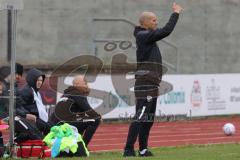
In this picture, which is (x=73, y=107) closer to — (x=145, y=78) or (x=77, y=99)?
(x=77, y=99)

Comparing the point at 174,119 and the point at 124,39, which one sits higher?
the point at 124,39

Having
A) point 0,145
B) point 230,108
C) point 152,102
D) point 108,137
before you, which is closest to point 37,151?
point 0,145

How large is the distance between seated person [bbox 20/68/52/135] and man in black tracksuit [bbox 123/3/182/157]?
165cm

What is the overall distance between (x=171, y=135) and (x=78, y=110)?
18.7 ft

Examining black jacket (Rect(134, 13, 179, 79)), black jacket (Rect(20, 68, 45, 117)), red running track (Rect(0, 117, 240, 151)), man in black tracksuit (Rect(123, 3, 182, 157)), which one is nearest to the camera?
black jacket (Rect(134, 13, 179, 79))

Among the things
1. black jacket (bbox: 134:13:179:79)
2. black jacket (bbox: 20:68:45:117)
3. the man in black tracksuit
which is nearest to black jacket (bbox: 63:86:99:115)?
black jacket (bbox: 20:68:45:117)

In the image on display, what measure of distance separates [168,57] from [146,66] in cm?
1942

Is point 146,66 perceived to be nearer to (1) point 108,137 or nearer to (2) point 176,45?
(1) point 108,137

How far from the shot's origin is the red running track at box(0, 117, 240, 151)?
15.9 meters

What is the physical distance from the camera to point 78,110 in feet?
42.5

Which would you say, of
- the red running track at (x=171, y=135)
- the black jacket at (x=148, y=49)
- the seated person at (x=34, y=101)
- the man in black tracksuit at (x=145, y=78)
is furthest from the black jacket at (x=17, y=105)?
the red running track at (x=171, y=135)

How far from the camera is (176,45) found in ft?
99.3

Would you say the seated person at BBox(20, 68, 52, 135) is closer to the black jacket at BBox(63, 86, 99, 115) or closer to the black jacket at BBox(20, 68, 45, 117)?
the black jacket at BBox(20, 68, 45, 117)

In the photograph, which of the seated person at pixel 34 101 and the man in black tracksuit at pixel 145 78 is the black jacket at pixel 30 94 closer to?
the seated person at pixel 34 101
